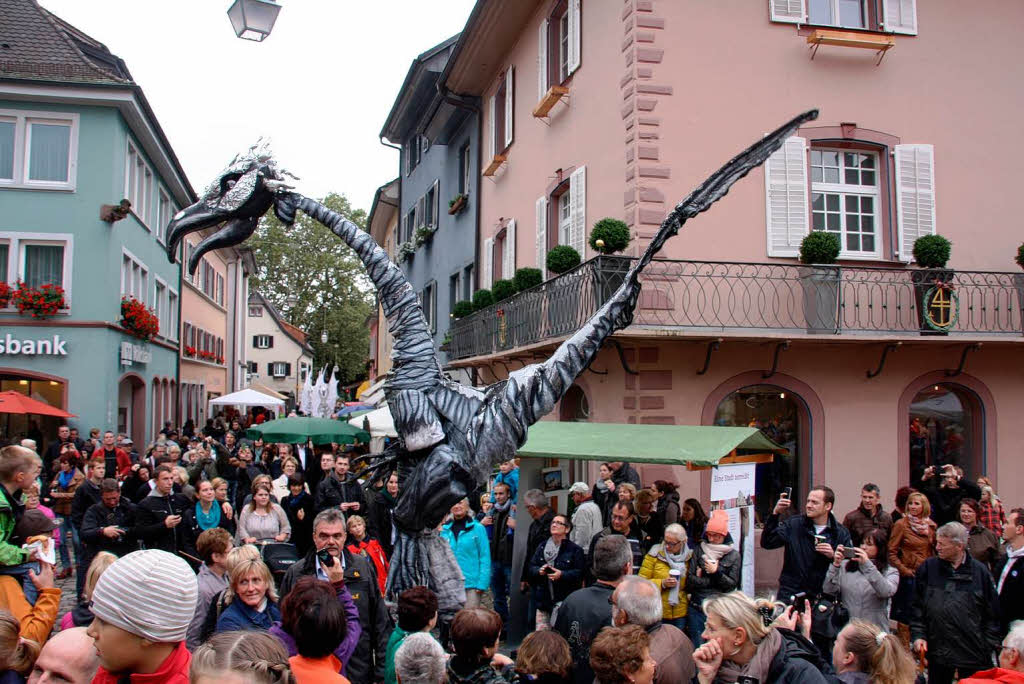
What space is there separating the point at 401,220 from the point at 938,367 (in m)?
A: 22.2

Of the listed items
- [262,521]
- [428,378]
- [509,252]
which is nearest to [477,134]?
[509,252]

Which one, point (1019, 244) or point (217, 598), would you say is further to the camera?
point (1019, 244)

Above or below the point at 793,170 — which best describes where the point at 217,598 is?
below

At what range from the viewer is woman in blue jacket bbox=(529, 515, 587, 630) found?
25.2 feet

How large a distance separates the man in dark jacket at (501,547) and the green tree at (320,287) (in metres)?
53.3

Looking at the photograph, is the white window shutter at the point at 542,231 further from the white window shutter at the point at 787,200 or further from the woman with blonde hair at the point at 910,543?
the woman with blonde hair at the point at 910,543

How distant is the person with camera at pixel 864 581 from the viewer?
20.7 feet

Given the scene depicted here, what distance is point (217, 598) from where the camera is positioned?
521cm

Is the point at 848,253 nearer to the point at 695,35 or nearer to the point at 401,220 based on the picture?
the point at 695,35

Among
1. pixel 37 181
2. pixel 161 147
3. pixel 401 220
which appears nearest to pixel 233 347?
pixel 401 220

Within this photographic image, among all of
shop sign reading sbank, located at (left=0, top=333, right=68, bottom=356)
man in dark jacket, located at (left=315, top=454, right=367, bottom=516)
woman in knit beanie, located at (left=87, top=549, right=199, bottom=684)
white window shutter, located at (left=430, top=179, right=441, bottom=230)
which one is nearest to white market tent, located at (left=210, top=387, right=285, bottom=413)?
shop sign reading sbank, located at (left=0, top=333, right=68, bottom=356)

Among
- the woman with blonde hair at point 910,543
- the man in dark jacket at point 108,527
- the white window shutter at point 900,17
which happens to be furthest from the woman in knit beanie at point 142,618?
the white window shutter at point 900,17

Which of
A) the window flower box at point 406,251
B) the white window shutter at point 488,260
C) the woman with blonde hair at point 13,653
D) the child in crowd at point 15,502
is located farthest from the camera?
the window flower box at point 406,251

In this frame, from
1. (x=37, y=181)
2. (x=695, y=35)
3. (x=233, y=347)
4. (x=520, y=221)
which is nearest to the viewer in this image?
(x=695, y=35)
